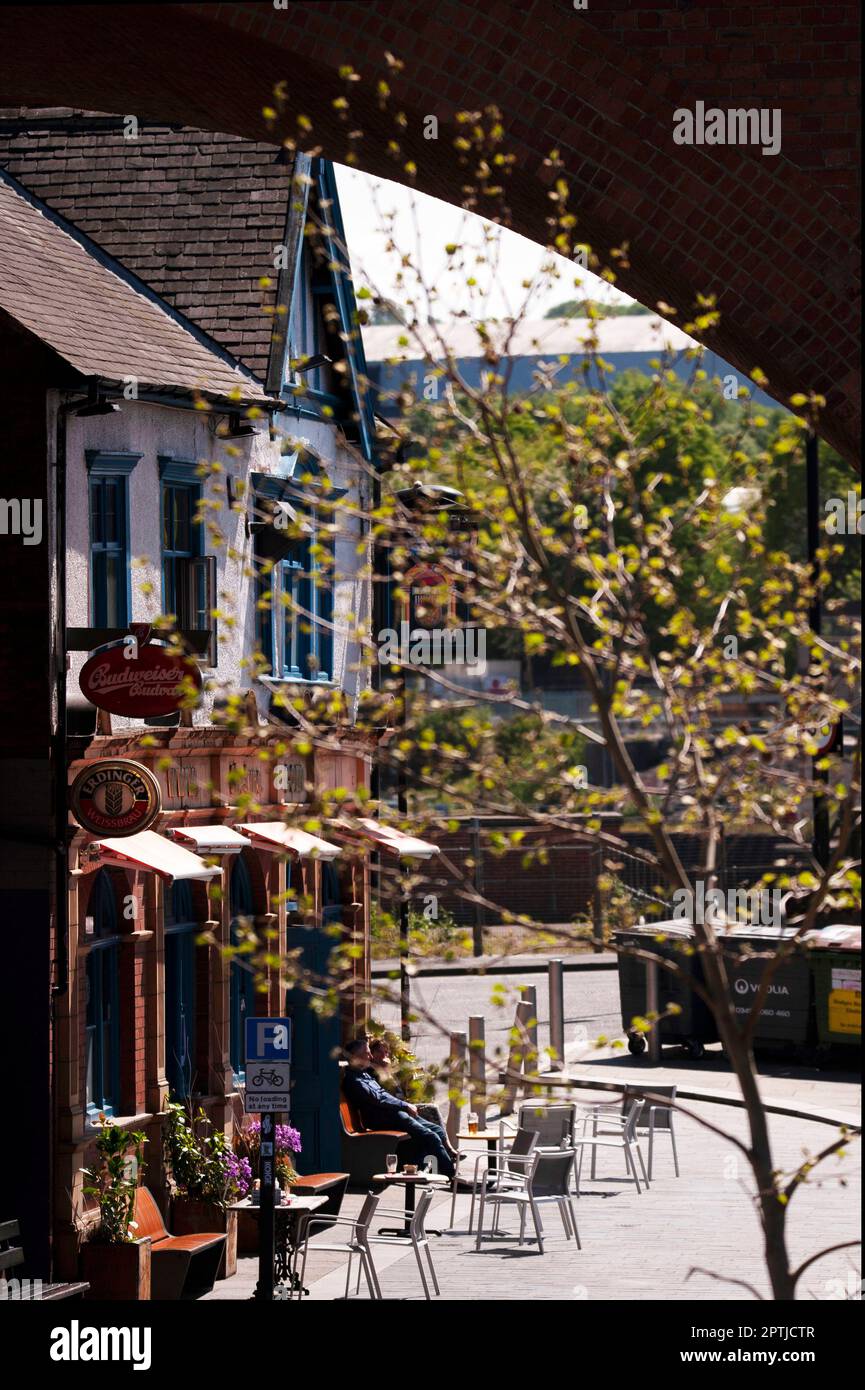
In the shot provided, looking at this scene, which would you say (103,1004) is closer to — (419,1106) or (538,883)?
(419,1106)

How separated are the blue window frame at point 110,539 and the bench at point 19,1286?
5.00 meters

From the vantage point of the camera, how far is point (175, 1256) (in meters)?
15.4

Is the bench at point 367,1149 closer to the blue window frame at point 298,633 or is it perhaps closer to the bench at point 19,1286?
the blue window frame at point 298,633

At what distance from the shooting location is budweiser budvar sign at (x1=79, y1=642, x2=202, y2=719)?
15.0 meters

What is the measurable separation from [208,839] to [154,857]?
56.4 inches

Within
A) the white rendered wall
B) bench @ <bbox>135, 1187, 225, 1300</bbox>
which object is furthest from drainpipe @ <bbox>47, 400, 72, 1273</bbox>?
bench @ <bbox>135, 1187, 225, 1300</bbox>

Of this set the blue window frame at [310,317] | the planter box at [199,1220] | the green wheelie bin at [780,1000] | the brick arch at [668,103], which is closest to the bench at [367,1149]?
the planter box at [199,1220]

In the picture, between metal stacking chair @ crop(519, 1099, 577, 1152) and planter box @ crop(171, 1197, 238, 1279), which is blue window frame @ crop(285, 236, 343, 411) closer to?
metal stacking chair @ crop(519, 1099, 577, 1152)

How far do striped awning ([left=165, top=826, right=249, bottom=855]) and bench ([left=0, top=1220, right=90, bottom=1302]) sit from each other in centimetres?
407

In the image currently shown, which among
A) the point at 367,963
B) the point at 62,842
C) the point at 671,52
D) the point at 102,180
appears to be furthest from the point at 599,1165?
the point at 671,52

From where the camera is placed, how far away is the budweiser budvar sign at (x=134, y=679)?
15047mm

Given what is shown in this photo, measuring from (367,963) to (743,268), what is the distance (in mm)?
16766

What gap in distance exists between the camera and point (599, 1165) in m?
21.8
